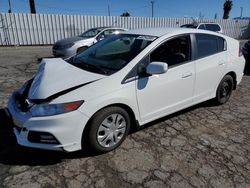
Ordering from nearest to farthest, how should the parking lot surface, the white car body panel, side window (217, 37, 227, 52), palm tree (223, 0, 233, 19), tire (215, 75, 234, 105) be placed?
1. the parking lot surface
2. the white car body panel
3. side window (217, 37, 227, 52)
4. tire (215, 75, 234, 105)
5. palm tree (223, 0, 233, 19)

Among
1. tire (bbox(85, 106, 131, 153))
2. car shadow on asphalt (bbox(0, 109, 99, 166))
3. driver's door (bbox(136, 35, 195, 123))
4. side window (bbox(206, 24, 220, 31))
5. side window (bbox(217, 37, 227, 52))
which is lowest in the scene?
car shadow on asphalt (bbox(0, 109, 99, 166))

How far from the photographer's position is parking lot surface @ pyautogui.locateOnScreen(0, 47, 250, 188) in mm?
2463

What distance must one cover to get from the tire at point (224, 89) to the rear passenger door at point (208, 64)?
0.19 meters

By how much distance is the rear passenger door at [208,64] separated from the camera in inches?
147

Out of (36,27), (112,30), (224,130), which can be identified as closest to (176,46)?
(224,130)

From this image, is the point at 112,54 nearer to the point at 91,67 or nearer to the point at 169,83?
the point at 91,67

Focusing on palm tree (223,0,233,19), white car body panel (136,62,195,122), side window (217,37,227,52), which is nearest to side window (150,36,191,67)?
white car body panel (136,62,195,122)

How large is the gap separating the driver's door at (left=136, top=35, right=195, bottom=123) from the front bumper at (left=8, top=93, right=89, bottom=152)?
0.92 meters

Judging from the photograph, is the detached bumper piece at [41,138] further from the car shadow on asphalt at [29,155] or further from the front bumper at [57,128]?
the car shadow on asphalt at [29,155]

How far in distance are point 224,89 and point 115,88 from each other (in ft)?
9.08

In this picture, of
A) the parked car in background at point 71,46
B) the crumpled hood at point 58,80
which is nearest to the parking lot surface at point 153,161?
the crumpled hood at point 58,80

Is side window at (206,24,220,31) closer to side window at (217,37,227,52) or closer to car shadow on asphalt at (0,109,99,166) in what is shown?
side window at (217,37,227,52)

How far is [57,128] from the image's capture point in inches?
97.5

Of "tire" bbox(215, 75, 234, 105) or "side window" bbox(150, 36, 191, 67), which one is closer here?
"side window" bbox(150, 36, 191, 67)
